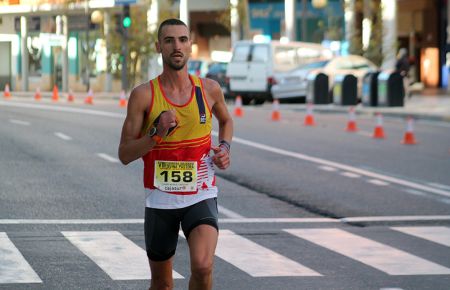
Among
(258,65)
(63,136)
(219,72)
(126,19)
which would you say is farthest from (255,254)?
(126,19)

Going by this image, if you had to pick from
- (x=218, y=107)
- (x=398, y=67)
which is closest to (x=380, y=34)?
(x=398, y=67)

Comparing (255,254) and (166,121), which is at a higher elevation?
(166,121)

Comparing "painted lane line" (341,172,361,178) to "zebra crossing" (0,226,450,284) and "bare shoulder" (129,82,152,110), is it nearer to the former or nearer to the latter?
"zebra crossing" (0,226,450,284)

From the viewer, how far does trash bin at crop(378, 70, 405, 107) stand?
37.1m

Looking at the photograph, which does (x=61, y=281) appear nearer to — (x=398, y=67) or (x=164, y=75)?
(x=164, y=75)

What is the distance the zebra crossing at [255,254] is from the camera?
9.40 metres

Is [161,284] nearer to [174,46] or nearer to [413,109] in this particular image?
[174,46]

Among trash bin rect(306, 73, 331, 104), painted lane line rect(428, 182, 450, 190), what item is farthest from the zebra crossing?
trash bin rect(306, 73, 331, 104)

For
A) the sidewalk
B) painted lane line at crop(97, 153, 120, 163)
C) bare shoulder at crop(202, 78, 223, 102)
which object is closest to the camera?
bare shoulder at crop(202, 78, 223, 102)

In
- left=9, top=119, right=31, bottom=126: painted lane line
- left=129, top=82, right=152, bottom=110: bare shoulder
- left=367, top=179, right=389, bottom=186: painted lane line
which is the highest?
left=129, top=82, right=152, bottom=110: bare shoulder

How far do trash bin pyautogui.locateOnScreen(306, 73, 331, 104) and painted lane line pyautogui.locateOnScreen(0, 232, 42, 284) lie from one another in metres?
28.5

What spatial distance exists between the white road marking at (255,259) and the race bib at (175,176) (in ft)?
10.0

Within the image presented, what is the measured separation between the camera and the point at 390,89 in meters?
37.0

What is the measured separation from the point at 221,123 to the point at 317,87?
32.4 m
